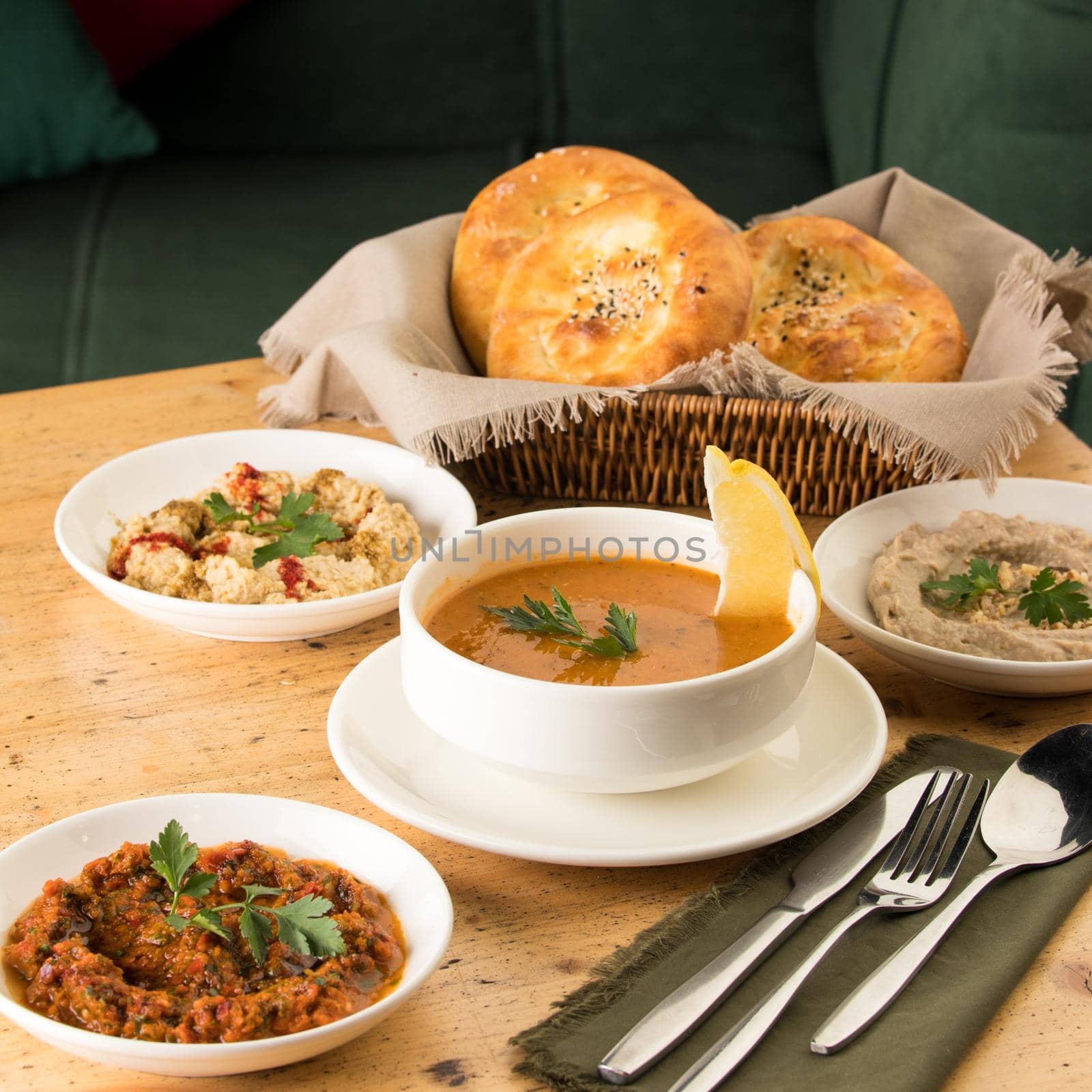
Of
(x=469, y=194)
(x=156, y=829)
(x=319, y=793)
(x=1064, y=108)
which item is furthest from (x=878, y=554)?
(x=469, y=194)

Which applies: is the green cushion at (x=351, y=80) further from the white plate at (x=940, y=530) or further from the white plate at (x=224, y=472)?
the white plate at (x=940, y=530)

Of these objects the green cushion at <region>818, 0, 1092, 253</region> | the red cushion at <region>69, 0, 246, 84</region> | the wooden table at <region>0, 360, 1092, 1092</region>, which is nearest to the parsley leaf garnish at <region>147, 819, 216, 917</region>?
the wooden table at <region>0, 360, 1092, 1092</region>

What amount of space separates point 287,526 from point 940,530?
0.76 metres

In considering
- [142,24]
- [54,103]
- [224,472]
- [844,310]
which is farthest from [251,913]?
[142,24]

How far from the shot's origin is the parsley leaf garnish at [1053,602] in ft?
3.86

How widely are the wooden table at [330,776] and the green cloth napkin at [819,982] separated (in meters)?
0.02

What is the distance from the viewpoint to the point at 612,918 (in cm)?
90

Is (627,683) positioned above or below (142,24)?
below

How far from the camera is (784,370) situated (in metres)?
1.48

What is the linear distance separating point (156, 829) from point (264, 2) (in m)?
3.18

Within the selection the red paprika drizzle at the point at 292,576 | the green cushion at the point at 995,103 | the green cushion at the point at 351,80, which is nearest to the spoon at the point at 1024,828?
the red paprika drizzle at the point at 292,576

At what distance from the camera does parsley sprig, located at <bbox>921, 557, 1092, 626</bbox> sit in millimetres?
1177

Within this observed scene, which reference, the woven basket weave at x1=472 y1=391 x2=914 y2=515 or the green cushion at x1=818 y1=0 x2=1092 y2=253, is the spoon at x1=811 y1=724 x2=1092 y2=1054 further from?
the green cushion at x1=818 y1=0 x2=1092 y2=253

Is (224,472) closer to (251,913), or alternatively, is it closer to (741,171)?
(251,913)
